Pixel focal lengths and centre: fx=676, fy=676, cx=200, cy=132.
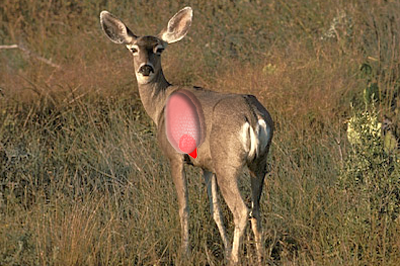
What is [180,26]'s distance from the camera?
563 cm

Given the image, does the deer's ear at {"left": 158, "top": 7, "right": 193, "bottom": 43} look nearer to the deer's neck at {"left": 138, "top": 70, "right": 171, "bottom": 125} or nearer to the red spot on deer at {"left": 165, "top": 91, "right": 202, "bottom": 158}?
the deer's neck at {"left": 138, "top": 70, "right": 171, "bottom": 125}

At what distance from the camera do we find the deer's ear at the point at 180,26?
18.3 feet

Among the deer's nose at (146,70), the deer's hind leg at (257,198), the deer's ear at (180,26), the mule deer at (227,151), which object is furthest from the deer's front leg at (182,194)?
the deer's ear at (180,26)

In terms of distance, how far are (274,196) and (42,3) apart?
8119 mm

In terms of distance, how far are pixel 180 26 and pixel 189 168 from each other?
1213 mm

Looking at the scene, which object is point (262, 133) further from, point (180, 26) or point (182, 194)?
point (180, 26)

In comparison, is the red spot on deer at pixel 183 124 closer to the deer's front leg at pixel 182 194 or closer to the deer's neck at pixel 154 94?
the deer's front leg at pixel 182 194

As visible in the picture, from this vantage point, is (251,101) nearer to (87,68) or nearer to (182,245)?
(182,245)

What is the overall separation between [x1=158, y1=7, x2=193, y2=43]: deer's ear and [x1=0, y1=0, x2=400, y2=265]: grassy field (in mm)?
1110

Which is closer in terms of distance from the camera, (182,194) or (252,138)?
(252,138)

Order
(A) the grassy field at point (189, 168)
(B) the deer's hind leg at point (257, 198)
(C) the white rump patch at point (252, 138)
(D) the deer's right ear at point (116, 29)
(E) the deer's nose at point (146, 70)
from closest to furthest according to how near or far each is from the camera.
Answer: (C) the white rump patch at point (252, 138) < (A) the grassy field at point (189, 168) < (B) the deer's hind leg at point (257, 198) < (E) the deer's nose at point (146, 70) < (D) the deer's right ear at point (116, 29)

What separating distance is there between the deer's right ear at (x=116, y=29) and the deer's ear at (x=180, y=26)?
10.7 inches

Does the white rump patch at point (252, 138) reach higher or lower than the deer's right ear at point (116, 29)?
lower

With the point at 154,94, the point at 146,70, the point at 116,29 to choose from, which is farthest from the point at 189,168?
the point at 116,29
